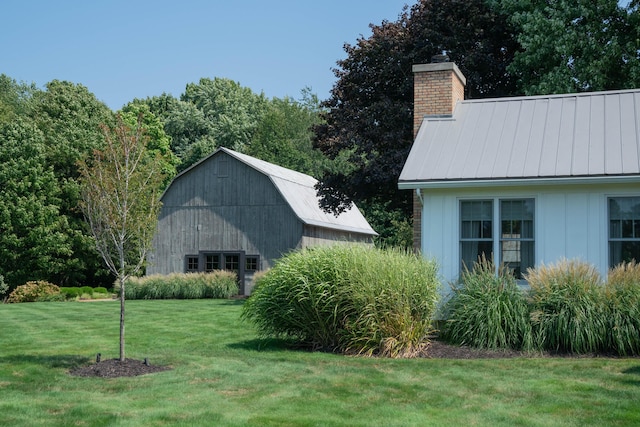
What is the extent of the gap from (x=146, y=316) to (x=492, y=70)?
1310 centimetres

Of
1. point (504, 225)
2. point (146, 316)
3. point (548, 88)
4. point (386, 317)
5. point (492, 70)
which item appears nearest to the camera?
point (386, 317)

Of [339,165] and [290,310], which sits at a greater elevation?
[339,165]

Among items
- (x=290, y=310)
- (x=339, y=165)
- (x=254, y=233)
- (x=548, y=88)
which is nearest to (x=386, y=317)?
(x=290, y=310)

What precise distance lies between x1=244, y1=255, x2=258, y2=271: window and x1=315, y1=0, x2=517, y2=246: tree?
20.9 ft

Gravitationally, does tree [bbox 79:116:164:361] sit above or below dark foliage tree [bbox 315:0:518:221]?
below

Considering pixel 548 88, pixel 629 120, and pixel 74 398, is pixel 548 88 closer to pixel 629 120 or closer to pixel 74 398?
pixel 629 120

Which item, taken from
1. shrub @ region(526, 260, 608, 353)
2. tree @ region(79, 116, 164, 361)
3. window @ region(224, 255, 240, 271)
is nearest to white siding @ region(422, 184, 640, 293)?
shrub @ region(526, 260, 608, 353)

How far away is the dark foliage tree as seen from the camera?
22703 mm

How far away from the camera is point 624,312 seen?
Answer: 430 inches

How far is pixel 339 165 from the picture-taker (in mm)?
48531

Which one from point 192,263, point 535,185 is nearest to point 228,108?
point 192,263

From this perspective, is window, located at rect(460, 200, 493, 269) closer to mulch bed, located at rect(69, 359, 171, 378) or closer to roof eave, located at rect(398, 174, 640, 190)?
roof eave, located at rect(398, 174, 640, 190)

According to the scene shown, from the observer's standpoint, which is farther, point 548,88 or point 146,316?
point 548,88

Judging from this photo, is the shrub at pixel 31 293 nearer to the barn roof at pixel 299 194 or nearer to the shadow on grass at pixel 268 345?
the barn roof at pixel 299 194
